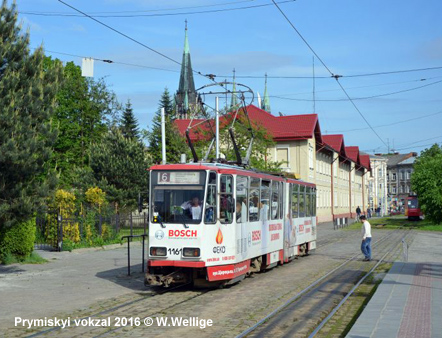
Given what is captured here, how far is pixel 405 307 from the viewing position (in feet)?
35.9

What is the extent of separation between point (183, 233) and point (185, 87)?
108247 millimetres

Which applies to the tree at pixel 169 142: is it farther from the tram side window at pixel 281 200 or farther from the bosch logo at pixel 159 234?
the bosch logo at pixel 159 234

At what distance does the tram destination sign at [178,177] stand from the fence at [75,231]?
11552mm

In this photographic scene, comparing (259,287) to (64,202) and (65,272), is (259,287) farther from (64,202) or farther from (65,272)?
(64,202)

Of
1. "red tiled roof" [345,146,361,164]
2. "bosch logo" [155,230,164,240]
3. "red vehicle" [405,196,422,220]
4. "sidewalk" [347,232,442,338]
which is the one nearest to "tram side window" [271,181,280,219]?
"sidewalk" [347,232,442,338]

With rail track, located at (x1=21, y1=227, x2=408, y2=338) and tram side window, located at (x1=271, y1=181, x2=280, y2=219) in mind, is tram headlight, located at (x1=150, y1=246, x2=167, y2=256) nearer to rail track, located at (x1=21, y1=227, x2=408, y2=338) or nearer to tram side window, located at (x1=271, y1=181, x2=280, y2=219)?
rail track, located at (x1=21, y1=227, x2=408, y2=338)

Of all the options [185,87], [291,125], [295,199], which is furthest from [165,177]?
[185,87]

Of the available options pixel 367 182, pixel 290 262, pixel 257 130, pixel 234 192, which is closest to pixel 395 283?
pixel 234 192

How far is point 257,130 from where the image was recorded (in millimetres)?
38938

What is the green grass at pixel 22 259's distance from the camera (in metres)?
19.8

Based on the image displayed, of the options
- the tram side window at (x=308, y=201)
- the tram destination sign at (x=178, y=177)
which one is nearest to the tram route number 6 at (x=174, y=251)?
the tram destination sign at (x=178, y=177)

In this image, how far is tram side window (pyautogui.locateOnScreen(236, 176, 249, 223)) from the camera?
48.1 feet

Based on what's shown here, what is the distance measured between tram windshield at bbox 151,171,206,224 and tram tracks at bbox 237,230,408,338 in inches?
116

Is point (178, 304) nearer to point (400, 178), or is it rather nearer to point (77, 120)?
point (77, 120)
